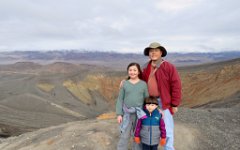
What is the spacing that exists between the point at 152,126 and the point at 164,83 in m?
0.83

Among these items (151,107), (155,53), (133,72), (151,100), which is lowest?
(151,107)

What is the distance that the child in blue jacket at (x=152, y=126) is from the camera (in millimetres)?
6699

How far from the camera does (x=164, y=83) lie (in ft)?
22.1

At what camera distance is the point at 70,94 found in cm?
6175

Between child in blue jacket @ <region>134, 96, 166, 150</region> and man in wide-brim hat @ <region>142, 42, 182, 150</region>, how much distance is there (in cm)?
14

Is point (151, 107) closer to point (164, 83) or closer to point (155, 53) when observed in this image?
point (164, 83)

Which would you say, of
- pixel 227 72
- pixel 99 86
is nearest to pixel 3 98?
pixel 99 86

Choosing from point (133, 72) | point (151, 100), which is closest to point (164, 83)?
point (151, 100)

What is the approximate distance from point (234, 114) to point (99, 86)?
177 feet

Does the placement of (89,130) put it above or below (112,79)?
above

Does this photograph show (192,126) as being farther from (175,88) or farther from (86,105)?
(86,105)

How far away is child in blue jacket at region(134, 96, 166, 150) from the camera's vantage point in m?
6.70

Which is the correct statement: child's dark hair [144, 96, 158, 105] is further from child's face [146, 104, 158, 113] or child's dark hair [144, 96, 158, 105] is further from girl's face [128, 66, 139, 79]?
girl's face [128, 66, 139, 79]

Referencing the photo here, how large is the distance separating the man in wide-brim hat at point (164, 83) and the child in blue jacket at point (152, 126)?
14 centimetres
